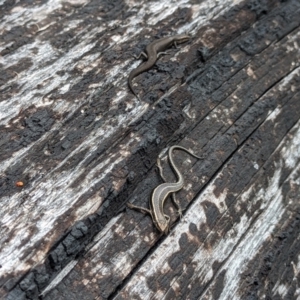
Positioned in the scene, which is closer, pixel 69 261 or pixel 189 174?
pixel 69 261

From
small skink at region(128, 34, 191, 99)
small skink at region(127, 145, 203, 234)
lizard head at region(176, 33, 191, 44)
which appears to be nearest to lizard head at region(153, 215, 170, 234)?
small skink at region(127, 145, 203, 234)

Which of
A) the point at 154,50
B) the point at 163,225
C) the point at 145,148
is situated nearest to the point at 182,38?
the point at 154,50

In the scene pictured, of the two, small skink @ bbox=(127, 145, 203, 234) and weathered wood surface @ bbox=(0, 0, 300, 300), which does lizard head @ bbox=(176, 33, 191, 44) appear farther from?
small skink @ bbox=(127, 145, 203, 234)

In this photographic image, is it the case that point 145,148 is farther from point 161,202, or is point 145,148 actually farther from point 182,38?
point 182,38

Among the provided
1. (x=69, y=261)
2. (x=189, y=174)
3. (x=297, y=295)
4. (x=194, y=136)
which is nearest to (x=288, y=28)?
(x=194, y=136)

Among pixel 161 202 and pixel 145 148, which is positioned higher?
pixel 145 148

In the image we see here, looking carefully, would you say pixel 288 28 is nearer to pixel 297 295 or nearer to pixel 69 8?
pixel 69 8
